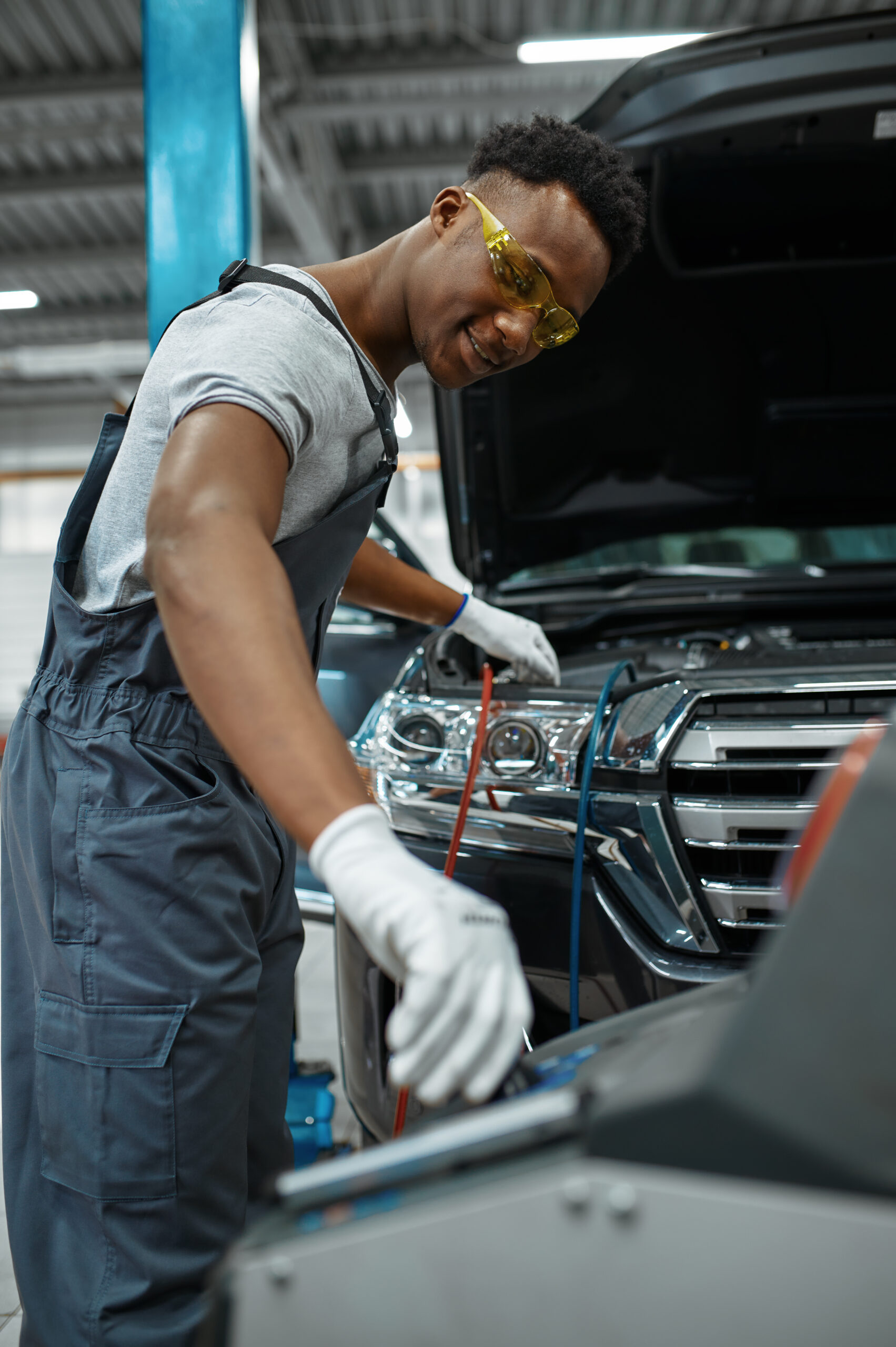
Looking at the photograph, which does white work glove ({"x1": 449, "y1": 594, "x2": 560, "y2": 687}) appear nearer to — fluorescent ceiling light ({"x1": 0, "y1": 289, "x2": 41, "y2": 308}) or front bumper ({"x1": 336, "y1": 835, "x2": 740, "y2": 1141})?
front bumper ({"x1": 336, "y1": 835, "x2": 740, "y2": 1141})

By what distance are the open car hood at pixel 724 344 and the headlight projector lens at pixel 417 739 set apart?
744 millimetres

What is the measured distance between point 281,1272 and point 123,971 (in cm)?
48

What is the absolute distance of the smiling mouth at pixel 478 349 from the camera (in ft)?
3.45

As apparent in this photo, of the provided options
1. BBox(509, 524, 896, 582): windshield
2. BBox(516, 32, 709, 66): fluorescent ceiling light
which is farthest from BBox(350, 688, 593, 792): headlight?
BBox(516, 32, 709, 66): fluorescent ceiling light

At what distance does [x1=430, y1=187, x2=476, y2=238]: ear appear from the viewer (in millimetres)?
1020

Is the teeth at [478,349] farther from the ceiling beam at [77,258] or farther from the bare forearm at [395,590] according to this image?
the ceiling beam at [77,258]

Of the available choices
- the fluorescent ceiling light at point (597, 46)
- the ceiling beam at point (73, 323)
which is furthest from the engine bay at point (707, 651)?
the ceiling beam at point (73, 323)

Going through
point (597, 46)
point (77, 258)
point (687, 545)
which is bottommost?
point (687, 545)

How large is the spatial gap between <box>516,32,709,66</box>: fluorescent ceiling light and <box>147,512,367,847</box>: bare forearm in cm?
479

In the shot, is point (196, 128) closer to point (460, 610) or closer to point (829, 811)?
point (460, 610)

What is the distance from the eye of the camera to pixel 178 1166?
91 centimetres

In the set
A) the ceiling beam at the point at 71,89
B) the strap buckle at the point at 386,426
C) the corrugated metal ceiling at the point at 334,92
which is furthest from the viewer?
the ceiling beam at the point at 71,89

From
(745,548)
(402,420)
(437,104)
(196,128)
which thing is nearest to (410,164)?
(437,104)

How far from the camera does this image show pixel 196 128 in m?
2.43
